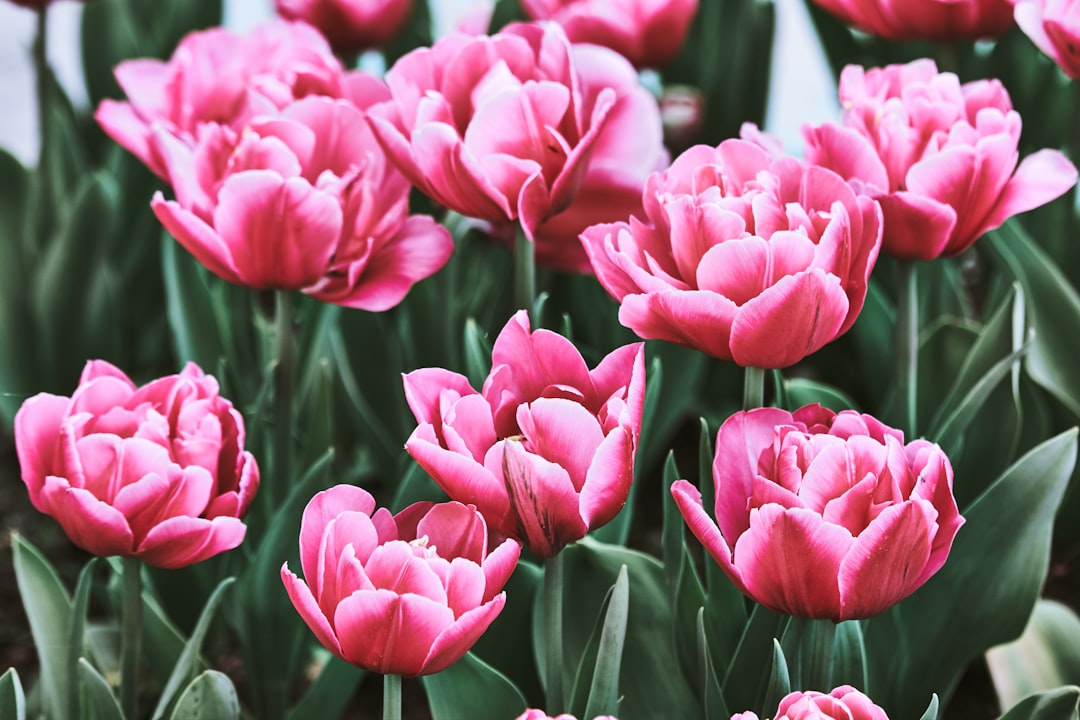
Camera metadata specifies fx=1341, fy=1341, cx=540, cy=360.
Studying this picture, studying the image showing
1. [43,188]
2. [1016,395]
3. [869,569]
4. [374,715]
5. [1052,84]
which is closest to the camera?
[869,569]

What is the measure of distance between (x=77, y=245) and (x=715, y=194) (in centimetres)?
74

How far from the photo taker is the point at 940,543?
0.53 m

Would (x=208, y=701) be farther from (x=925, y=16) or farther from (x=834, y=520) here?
(x=925, y=16)

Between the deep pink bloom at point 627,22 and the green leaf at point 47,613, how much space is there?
0.57 m

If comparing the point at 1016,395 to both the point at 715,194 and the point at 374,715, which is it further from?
the point at 374,715

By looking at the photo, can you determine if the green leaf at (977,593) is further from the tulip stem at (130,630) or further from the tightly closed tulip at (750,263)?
the tulip stem at (130,630)

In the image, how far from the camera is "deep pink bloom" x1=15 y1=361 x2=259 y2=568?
586mm

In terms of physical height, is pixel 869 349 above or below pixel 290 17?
below

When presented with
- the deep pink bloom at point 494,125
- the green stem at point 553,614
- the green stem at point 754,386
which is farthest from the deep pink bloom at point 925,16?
the green stem at point 553,614

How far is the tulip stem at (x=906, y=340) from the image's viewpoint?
712 mm

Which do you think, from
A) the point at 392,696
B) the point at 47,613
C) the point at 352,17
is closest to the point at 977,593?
the point at 392,696

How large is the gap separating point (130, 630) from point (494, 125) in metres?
0.31

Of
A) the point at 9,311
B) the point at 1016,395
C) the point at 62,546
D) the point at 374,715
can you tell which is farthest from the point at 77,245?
the point at 1016,395

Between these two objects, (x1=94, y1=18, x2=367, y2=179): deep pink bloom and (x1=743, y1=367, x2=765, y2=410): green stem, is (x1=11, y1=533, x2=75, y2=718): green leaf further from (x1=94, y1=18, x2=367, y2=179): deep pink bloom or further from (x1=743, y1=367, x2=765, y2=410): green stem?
(x1=743, y1=367, x2=765, y2=410): green stem
